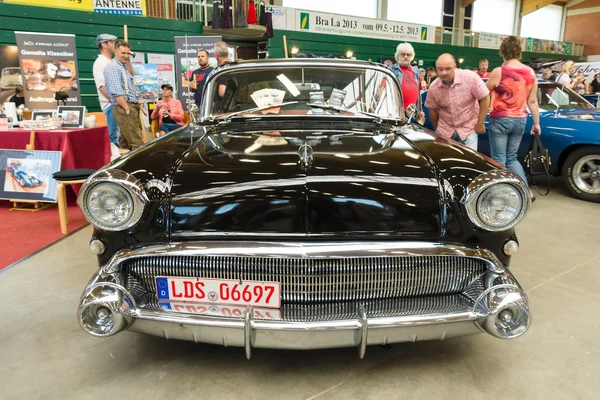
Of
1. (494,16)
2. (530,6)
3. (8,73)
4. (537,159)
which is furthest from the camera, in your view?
(530,6)

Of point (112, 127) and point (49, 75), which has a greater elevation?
point (49, 75)

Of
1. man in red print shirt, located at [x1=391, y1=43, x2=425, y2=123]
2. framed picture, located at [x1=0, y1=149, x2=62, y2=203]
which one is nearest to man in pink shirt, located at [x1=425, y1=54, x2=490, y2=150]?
man in red print shirt, located at [x1=391, y1=43, x2=425, y2=123]

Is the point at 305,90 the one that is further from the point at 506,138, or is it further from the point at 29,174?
the point at 29,174

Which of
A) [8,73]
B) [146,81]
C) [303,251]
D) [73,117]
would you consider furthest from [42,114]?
[146,81]

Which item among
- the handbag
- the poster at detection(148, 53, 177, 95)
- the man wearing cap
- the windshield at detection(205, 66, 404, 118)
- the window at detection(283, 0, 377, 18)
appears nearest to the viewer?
the windshield at detection(205, 66, 404, 118)

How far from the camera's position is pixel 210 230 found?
158 cm

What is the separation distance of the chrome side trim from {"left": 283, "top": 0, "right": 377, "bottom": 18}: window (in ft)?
52.1

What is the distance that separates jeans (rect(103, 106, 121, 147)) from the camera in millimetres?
5176

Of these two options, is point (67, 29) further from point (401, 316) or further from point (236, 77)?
point (401, 316)

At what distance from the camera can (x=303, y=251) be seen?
4.98 ft

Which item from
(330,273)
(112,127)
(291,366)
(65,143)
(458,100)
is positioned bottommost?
(291,366)

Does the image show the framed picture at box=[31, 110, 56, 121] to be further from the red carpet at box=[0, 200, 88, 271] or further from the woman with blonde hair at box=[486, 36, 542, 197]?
the woman with blonde hair at box=[486, 36, 542, 197]

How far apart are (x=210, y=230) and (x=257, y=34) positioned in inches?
471

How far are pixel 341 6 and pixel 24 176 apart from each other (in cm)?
1547
